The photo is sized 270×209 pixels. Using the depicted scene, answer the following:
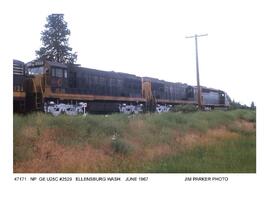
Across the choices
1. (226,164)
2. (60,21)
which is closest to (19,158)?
(226,164)

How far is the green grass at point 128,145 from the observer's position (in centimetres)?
982

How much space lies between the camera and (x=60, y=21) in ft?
96.2

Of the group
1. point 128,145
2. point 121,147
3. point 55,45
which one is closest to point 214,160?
point 128,145

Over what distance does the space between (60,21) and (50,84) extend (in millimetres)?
14120

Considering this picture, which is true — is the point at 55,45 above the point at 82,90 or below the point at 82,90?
above

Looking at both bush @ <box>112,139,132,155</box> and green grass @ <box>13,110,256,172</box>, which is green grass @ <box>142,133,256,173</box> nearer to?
green grass @ <box>13,110,256,172</box>

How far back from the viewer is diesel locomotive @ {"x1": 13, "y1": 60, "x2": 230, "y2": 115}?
15.7 metres

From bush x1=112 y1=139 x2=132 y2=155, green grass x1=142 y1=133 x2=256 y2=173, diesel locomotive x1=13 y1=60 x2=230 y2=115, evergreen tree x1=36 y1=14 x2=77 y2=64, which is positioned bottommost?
green grass x1=142 y1=133 x2=256 y2=173

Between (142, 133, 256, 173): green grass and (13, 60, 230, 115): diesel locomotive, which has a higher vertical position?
(13, 60, 230, 115): diesel locomotive

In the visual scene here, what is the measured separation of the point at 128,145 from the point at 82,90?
7804 mm

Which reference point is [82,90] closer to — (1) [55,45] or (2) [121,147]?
(2) [121,147]

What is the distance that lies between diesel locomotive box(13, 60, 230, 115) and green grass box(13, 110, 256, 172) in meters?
3.30

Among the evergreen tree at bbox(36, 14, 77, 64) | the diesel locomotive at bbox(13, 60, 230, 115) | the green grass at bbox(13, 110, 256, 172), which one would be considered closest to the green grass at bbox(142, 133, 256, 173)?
the green grass at bbox(13, 110, 256, 172)

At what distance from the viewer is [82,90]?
1873 cm
